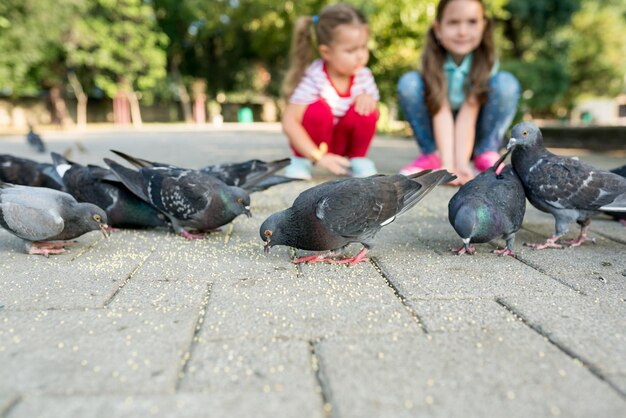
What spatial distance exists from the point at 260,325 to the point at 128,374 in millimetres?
513

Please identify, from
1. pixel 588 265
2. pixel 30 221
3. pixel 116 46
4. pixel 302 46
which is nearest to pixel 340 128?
pixel 302 46

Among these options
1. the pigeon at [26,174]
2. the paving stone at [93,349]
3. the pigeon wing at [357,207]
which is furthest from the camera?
the pigeon at [26,174]

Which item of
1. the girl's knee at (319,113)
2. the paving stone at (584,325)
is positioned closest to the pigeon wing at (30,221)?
the paving stone at (584,325)

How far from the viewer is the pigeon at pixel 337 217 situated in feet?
9.21

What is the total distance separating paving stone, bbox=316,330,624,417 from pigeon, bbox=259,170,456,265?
3.44ft

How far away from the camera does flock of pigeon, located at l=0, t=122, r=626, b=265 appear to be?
286cm

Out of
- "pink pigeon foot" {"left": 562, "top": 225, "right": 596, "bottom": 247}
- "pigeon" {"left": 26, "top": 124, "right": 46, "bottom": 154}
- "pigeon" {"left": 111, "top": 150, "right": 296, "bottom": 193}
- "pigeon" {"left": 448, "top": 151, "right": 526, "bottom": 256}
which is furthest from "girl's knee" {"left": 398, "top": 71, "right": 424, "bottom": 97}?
"pigeon" {"left": 26, "top": 124, "right": 46, "bottom": 154}

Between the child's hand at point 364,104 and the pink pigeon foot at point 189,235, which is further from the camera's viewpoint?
the child's hand at point 364,104

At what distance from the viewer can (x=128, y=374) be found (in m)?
1.57

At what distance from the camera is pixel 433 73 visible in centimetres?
537

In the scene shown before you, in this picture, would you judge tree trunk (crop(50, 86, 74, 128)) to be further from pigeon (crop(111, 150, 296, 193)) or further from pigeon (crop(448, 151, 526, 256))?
pigeon (crop(448, 151, 526, 256))

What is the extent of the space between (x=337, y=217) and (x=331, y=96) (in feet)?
10.0

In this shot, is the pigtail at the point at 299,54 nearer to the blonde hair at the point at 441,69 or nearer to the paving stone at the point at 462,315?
the blonde hair at the point at 441,69

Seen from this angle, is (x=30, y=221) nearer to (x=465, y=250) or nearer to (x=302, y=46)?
(x=465, y=250)
